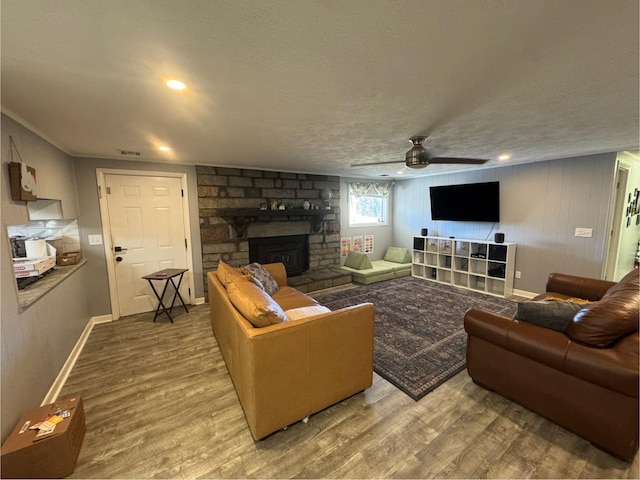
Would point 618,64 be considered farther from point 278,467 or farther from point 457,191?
point 457,191

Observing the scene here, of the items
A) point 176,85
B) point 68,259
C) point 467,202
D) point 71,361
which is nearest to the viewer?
point 176,85

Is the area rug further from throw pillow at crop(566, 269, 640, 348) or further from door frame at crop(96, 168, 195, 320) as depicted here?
door frame at crop(96, 168, 195, 320)

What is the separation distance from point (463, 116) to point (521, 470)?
7.88 feet

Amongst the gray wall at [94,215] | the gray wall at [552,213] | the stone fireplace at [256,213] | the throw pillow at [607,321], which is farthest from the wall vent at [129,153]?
the gray wall at [552,213]

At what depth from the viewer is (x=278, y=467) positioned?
1526 millimetres

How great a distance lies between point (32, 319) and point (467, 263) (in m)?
5.87

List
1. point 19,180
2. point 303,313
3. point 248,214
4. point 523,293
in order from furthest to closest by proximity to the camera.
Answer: point 523,293, point 248,214, point 303,313, point 19,180

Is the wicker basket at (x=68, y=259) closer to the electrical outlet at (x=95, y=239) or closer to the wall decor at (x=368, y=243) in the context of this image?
the electrical outlet at (x=95, y=239)

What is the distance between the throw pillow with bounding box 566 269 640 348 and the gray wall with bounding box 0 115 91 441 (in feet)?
11.5

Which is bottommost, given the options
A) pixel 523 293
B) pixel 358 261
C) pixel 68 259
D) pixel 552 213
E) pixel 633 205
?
pixel 523 293

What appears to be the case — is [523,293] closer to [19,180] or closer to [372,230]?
[372,230]

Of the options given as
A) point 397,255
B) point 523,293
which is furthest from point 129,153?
point 523,293

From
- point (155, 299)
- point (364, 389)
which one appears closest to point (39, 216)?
point (155, 299)

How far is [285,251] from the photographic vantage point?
4.92m
